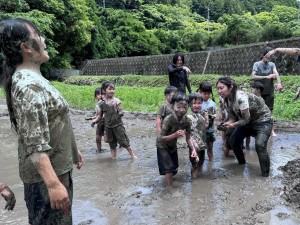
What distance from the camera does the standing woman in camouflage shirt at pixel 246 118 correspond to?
5449mm

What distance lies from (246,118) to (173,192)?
1.57m

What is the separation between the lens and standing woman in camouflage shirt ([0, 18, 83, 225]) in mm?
2188

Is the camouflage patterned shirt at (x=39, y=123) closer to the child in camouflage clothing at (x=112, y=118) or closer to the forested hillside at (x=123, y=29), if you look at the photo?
the child in camouflage clothing at (x=112, y=118)

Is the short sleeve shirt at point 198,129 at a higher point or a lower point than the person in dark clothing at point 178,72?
lower

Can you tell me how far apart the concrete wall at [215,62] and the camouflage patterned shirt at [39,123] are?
1457cm

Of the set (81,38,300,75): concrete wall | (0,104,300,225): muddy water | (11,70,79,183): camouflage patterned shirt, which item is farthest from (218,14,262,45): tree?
(11,70,79,183): camouflage patterned shirt

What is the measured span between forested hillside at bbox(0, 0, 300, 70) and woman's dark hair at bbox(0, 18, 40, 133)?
24.3m

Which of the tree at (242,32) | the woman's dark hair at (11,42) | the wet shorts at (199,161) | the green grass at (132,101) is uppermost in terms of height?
the tree at (242,32)

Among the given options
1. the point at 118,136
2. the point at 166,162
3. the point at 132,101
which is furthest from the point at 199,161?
the point at 132,101

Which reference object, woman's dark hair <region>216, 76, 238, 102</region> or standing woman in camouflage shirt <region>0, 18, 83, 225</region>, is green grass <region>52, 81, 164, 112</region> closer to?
woman's dark hair <region>216, 76, 238, 102</region>

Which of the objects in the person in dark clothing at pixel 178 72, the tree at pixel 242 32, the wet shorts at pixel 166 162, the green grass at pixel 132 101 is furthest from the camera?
the tree at pixel 242 32

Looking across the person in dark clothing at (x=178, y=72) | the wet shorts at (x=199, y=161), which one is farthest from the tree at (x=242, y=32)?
the wet shorts at (x=199, y=161)

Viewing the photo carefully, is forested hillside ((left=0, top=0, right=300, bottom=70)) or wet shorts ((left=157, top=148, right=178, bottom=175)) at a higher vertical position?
forested hillside ((left=0, top=0, right=300, bottom=70))

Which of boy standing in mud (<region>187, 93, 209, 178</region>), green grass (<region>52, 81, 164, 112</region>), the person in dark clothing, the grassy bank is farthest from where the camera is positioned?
green grass (<region>52, 81, 164, 112</region>)
